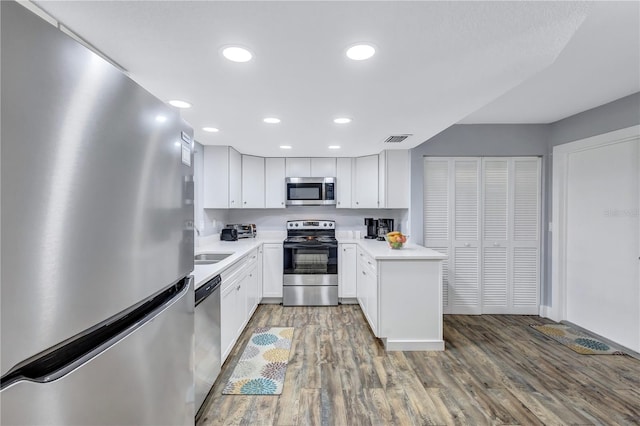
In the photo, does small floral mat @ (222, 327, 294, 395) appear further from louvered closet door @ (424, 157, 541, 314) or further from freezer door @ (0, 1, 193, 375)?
louvered closet door @ (424, 157, 541, 314)

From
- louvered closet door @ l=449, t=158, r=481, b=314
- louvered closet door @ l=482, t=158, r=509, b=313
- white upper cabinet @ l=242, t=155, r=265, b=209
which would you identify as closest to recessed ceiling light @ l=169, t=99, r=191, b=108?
white upper cabinet @ l=242, t=155, r=265, b=209

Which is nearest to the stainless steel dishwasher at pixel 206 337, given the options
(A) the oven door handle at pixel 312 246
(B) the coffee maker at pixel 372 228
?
(A) the oven door handle at pixel 312 246

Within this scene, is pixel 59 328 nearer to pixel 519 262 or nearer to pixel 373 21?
pixel 373 21

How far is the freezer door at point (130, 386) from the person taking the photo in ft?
1.79

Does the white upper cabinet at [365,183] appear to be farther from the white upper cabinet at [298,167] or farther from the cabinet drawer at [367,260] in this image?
the cabinet drawer at [367,260]

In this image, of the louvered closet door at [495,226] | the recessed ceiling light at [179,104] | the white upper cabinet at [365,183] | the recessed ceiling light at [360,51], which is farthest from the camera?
the white upper cabinet at [365,183]

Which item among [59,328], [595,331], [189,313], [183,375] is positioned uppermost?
[59,328]

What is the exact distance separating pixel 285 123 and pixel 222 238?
2.14m

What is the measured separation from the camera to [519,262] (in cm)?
368

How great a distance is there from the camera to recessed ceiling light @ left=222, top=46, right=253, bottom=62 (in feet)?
4.56

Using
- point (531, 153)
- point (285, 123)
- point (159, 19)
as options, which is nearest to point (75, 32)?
point (159, 19)

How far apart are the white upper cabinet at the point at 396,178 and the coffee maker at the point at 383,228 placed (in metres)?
0.35

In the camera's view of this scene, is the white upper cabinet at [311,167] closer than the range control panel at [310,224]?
Yes

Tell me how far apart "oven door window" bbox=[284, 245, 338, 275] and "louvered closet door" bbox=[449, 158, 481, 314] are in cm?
156
